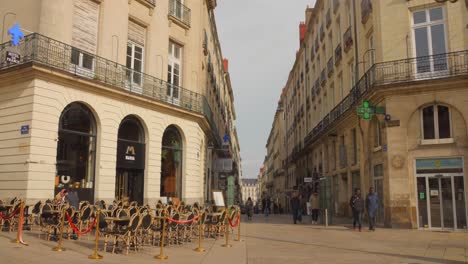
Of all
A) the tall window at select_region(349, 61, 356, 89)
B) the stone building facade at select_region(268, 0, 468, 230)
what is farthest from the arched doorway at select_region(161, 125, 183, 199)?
the tall window at select_region(349, 61, 356, 89)

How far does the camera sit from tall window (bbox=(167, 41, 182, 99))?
69.0ft

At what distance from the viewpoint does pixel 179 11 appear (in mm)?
22172

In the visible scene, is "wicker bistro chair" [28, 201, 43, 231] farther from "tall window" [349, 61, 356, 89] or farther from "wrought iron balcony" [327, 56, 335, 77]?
"wrought iron balcony" [327, 56, 335, 77]

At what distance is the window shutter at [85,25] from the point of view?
16161mm

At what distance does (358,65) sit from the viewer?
2295 cm

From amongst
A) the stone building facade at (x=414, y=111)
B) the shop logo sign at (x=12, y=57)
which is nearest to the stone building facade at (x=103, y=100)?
the shop logo sign at (x=12, y=57)

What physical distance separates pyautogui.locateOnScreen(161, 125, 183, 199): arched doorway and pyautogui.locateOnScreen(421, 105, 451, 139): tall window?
11.4 metres

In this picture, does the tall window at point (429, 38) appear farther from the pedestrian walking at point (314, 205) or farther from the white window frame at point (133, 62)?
the white window frame at point (133, 62)

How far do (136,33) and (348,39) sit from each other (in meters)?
12.2

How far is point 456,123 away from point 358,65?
6.76 meters

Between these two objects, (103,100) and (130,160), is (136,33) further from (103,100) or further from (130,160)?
(130,160)

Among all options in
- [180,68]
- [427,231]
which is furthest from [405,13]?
[180,68]

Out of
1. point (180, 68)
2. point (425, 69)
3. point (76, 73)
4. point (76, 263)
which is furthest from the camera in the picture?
point (180, 68)

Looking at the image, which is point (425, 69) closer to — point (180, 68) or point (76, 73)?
point (180, 68)
